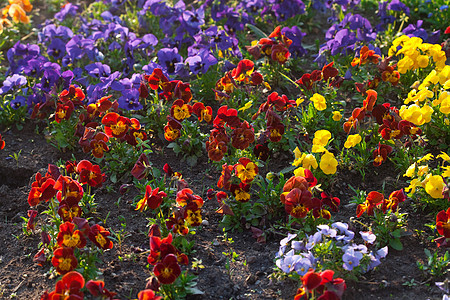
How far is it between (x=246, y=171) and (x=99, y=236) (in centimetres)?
97

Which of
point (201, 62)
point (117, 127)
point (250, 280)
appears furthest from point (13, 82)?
point (250, 280)

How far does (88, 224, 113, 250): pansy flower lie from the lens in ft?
10.2

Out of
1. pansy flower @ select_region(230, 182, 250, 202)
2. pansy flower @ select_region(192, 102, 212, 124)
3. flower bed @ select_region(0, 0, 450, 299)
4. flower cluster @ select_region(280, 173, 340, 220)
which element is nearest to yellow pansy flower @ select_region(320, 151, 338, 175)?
flower bed @ select_region(0, 0, 450, 299)

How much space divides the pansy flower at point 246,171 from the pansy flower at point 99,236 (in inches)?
34.6

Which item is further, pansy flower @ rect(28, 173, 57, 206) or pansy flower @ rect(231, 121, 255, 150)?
pansy flower @ rect(231, 121, 255, 150)

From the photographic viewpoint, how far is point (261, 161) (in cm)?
410

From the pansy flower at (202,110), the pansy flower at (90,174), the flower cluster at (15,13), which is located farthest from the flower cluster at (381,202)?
the flower cluster at (15,13)

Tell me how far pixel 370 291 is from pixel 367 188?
0.95 metres

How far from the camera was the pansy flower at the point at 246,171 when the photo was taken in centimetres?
347

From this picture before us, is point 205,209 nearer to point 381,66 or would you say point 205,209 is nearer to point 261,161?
point 261,161

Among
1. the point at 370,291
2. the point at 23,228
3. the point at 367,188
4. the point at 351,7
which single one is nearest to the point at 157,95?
the point at 23,228

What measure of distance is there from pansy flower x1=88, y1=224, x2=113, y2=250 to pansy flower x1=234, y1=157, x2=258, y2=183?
88cm

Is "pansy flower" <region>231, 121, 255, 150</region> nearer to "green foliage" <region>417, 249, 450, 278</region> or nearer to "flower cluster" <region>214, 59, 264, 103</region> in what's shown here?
"flower cluster" <region>214, 59, 264, 103</region>

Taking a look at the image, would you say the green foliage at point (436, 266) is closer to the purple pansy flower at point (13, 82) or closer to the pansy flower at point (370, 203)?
the pansy flower at point (370, 203)
